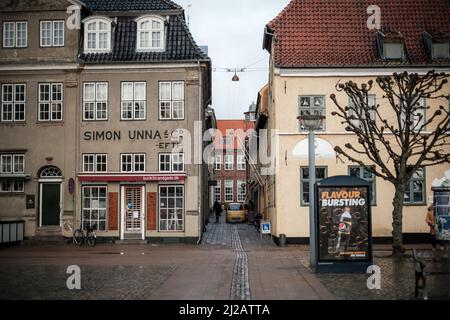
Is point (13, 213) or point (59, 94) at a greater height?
point (59, 94)

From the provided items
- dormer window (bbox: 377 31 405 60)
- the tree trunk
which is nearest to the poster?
the tree trunk

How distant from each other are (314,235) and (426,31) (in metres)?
16.2

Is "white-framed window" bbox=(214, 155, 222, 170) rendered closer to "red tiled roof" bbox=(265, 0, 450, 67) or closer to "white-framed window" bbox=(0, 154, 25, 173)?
"white-framed window" bbox=(0, 154, 25, 173)

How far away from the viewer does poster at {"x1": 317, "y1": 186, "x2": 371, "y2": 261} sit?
16344 mm

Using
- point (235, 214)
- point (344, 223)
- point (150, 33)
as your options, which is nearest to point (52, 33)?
point (150, 33)

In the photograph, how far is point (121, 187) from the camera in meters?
29.2

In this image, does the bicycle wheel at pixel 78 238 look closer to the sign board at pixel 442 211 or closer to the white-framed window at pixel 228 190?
the sign board at pixel 442 211

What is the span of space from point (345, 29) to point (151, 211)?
1246 centimetres

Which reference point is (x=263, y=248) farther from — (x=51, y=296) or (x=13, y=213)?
(x=51, y=296)

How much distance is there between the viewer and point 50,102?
2988 centimetres

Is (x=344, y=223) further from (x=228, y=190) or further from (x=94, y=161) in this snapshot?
(x=228, y=190)

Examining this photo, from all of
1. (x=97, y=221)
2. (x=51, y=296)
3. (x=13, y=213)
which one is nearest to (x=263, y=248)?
(x=97, y=221)

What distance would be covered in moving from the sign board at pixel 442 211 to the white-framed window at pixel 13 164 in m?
19.2

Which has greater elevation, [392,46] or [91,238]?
[392,46]
